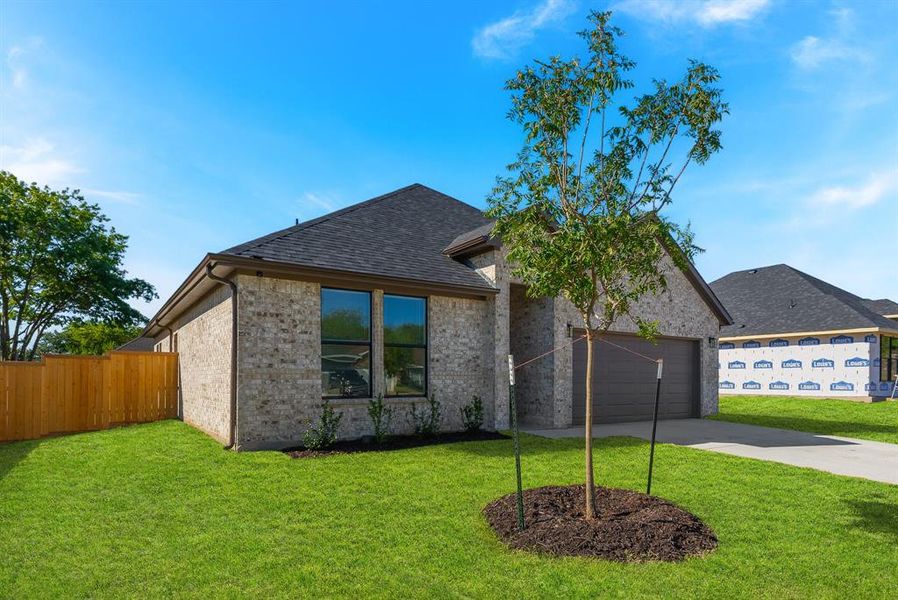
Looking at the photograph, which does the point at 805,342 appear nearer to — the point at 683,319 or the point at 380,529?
the point at 683,319

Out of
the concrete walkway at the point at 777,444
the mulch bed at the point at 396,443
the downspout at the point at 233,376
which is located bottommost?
the concrete walkway at the point at 777,444

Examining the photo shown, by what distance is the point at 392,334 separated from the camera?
10562mm

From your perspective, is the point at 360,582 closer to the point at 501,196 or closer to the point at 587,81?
the point at 501,196

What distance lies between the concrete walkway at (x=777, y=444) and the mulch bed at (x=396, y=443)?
1.46 m

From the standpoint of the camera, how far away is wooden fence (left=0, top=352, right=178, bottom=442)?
428 inches

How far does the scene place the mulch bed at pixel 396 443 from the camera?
28.5 ft

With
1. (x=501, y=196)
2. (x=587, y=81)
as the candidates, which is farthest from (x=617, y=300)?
(x=587, y=81)

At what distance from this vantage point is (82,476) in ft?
23.8

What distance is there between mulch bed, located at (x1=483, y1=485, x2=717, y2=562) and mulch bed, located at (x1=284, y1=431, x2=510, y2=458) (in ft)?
13.2

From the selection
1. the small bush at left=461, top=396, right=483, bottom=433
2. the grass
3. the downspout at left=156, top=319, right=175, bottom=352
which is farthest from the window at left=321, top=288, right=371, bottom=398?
the downspout at left=156, top=319, right=175, bottom=352

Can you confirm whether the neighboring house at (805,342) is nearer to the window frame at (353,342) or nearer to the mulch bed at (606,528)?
the window frame at (353,342)

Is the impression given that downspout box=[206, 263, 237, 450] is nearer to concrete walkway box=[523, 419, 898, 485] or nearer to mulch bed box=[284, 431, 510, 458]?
mulch bed box=[284, 431, 510, 458]

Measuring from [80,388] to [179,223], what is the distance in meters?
5.84

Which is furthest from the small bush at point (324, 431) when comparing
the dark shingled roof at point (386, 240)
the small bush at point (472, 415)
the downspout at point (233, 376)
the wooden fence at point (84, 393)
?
the wooden fence at point (84, 393)
